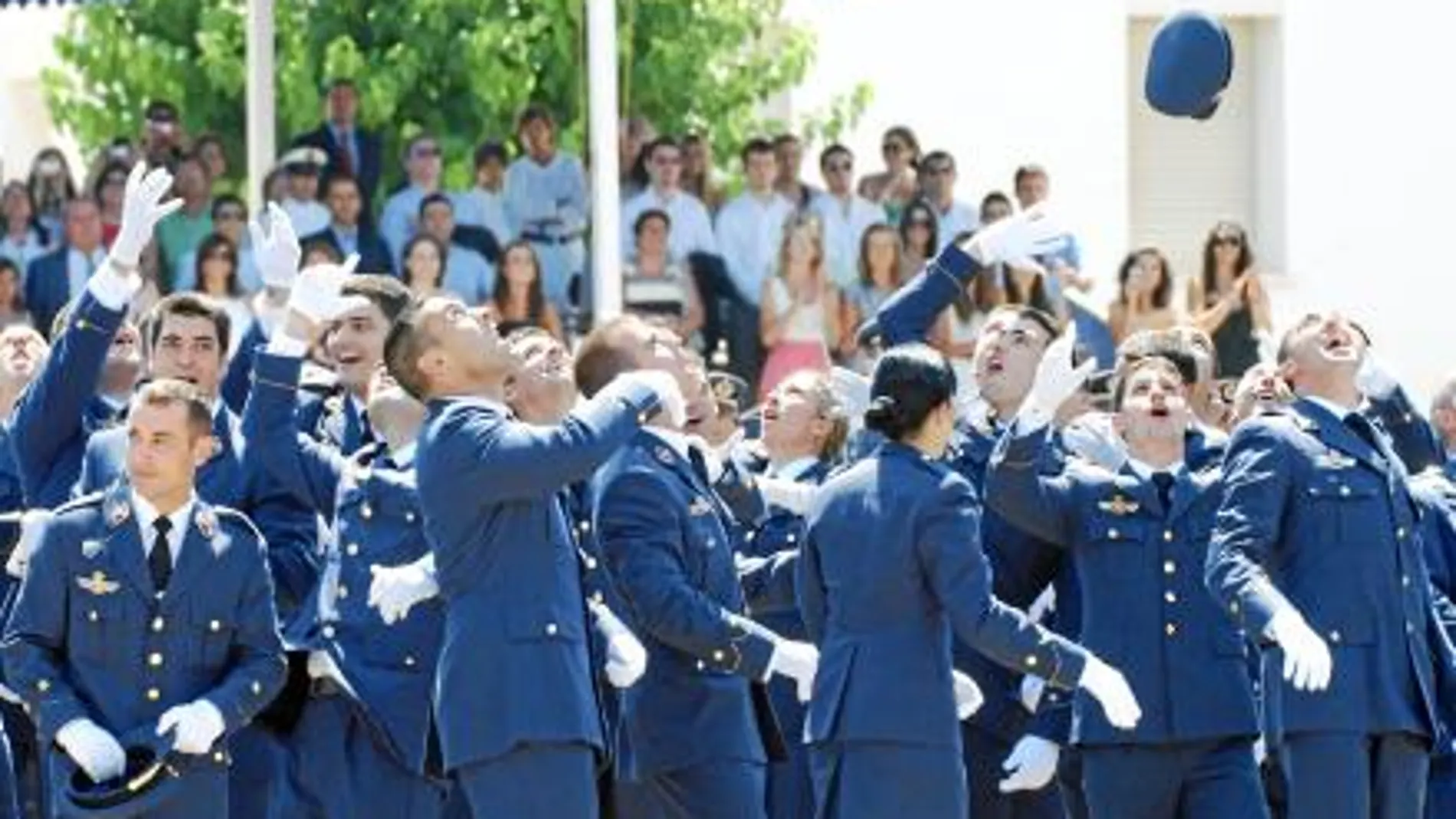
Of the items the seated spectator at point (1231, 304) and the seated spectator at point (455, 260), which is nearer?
the seated spectator at point (1231, 304)

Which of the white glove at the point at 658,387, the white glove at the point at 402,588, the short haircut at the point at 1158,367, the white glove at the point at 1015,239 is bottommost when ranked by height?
the white glove at the point at 402,588

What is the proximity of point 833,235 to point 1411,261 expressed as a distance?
616 cm

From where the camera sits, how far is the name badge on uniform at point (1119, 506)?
1355 centimetres

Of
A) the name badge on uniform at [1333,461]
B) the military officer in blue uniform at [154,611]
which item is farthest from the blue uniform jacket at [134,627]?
the name badge on uniform at [1333,461]

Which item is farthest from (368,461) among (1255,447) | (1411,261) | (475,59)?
(1411,261)

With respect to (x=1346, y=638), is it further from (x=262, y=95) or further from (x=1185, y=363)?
(x=262, y=95)

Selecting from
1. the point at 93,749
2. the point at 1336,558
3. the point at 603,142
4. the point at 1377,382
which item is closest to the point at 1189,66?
the point at 1377,382

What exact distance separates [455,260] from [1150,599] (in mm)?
7904

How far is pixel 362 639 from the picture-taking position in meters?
12.9

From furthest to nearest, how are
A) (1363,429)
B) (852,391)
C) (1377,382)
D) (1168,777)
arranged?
(1377,382) < (852,391) < (1168,777) < (1363,429)

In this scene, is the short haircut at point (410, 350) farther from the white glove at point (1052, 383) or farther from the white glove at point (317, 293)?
the white glove at point (1052, 383)

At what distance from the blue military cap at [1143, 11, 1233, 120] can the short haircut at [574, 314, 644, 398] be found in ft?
13.0

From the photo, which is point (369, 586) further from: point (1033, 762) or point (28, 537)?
point (1033, 762)

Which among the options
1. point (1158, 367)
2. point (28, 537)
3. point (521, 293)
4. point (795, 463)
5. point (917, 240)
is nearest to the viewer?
point (28, 537)
